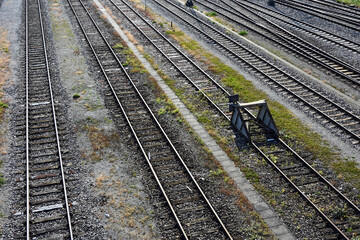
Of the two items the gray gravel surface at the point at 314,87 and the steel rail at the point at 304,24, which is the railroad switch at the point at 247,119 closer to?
the gray gravel surface at the point at 314,87

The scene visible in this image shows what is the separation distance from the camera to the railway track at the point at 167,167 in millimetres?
10838

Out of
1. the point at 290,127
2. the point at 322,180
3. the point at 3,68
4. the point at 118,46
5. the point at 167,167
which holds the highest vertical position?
the point at 118,46

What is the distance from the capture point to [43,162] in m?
13.6

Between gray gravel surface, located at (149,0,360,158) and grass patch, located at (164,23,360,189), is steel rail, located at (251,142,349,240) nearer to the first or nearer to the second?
grass patch, located at (164,23,360,189)

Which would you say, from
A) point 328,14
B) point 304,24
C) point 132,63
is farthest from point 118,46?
point 328,14

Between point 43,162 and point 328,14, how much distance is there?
30.7 m

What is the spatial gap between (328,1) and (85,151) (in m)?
35.7

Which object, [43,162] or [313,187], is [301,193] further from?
[43,162]

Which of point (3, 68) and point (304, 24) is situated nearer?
point (3, 68)

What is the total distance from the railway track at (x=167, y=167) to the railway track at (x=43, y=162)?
10.6ft

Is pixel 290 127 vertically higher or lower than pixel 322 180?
higher

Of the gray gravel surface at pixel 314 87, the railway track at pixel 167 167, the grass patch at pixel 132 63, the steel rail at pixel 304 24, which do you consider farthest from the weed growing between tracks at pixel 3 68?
the steel rail at pixel 304 24

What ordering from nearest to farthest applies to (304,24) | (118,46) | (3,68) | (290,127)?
1. (290,127)
2. (3,68)
3. (118,46)
4. (304,24)

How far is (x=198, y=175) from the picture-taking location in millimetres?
13000
